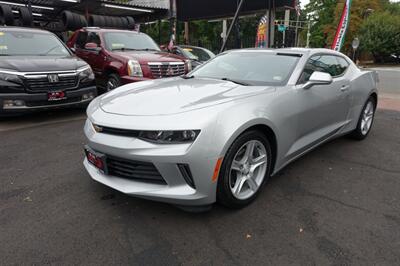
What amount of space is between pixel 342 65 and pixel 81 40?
22.5ft

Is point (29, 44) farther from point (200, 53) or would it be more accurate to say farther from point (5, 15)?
point (200, 53)

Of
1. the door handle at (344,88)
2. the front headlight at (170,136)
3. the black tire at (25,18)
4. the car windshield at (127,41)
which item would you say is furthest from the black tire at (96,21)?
the front headlight at (170,136)

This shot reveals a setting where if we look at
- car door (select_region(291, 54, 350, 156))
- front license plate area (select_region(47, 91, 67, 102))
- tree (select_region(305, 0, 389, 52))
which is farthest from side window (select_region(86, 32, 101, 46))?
tree (select_region(305, 0, 389, 52))

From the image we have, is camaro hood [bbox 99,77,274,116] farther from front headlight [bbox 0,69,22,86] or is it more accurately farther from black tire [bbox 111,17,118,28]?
black tire [bbox 111,17,118,28]

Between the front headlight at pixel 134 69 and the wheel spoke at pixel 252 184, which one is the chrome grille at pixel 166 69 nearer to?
the front headlight at pixel 134 69

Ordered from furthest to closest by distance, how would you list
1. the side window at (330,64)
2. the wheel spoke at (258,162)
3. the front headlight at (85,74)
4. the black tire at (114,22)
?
the black tire at (114,22) < the front headlight at (85,74) < the side window at (330,64) < the wheel spoke at (258,162)

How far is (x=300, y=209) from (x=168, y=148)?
1.36 meters

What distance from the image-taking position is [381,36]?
31.4 metres

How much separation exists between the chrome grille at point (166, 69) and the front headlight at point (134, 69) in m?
0.29

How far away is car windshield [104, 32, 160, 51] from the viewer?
7633 mm

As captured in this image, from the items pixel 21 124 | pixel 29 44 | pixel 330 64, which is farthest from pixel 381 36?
pixel 21 124

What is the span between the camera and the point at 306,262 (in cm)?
212

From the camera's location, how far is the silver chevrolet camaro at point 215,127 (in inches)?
92.6

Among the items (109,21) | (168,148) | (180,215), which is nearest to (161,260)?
(180,215)
